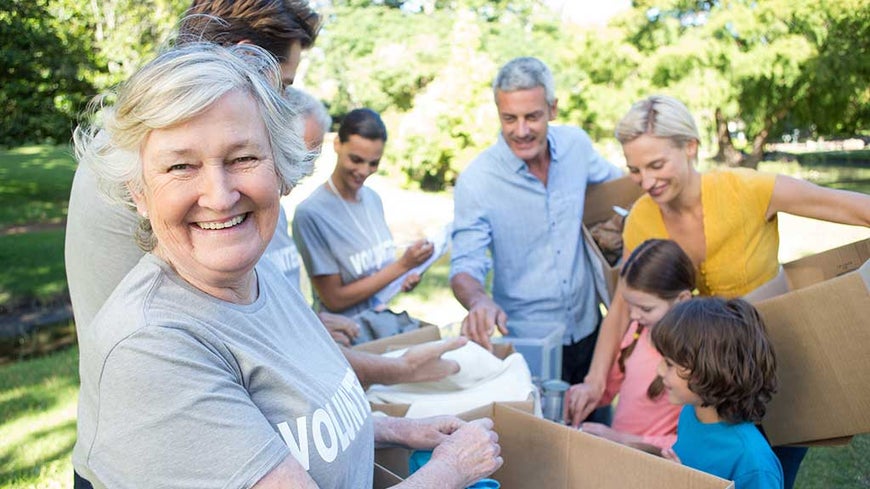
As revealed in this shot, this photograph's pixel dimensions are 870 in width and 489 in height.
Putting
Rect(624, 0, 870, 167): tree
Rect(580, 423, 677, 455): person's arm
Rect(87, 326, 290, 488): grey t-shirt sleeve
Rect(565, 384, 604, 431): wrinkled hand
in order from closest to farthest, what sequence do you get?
1. Rect(87, 326, 290, 488): grey t-shirt sleeve
2. Rect(580, 423, 677, 455): person's arm
3. Rect(565, 384, 604, 431): wrinkled hand
4. Rect(624, 0, 870, 167): tree

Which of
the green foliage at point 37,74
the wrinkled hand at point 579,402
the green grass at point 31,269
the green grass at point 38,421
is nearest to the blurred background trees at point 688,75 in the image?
the green foliage at point 37,74

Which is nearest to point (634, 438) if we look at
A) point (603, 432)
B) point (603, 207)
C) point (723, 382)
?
point (603, 432)

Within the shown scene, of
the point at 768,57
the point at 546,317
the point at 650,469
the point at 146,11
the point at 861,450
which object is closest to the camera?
the point at 650,469

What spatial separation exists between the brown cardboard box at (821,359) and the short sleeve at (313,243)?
194 cm

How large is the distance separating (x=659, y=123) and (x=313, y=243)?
1.65m

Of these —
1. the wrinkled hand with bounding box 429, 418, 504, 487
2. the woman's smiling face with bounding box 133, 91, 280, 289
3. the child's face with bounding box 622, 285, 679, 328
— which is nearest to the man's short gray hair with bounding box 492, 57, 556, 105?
the child's face with bounding box 622, 285, 679, 328

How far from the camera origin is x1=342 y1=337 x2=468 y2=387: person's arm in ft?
7.14

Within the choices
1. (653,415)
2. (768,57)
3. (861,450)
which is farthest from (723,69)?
(653,415)

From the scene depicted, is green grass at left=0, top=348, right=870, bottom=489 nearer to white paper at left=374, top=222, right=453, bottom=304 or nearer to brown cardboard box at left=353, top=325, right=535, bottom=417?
white paper at left=374, top=222, right=453, bottom=304

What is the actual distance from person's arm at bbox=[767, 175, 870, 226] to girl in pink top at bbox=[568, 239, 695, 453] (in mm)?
370

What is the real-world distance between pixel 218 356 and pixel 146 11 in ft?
38.8

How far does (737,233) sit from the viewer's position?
2.59m

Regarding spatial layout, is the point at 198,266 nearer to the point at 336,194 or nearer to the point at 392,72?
the point at 336,194

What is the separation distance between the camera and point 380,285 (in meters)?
3.48
